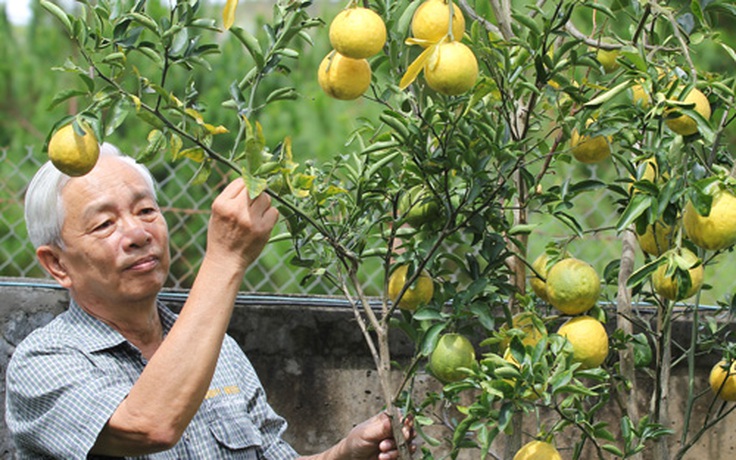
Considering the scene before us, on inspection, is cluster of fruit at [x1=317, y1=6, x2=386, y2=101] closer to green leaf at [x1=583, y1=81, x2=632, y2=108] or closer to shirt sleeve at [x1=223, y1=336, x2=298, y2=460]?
green leaf at [x1=583, y1=81, x2=632, y2=108]

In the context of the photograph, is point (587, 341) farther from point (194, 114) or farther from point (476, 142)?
point (194, 114)

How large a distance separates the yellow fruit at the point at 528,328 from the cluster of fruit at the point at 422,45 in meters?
0.43

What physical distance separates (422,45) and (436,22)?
0.04 metres

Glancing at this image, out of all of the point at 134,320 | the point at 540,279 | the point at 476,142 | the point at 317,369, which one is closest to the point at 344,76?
the point at 476,142

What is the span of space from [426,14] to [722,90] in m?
0.44

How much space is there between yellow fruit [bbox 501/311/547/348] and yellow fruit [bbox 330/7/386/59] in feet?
1.64

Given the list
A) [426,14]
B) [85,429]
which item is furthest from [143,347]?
[426,14]

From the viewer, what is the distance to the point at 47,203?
6.86 ft

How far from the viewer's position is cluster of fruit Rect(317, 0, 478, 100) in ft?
4.62

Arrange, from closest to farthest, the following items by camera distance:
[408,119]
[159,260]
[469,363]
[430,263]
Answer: [408,119]
[469,363]
[430,263]
[159,260]

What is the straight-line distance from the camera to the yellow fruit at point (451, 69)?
55.2 inches

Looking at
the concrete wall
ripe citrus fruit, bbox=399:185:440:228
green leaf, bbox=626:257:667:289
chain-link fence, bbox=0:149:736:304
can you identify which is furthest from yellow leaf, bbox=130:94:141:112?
chain-link fence, bbox=0:149:736:304

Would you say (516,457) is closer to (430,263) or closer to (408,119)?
(430,263)

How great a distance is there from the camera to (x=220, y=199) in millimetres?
1626
